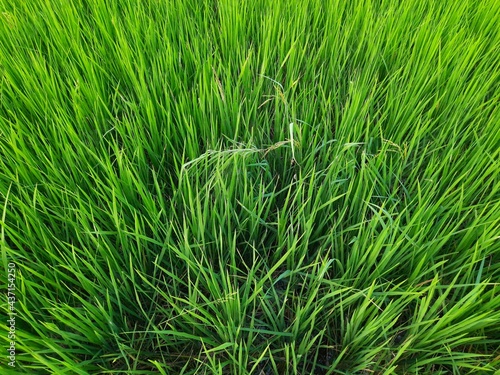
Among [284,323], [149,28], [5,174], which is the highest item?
[149,28]

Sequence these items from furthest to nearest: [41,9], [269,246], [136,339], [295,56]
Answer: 1. [41,9]
2. [295,56]
3. [269,246]
4. [136,339]

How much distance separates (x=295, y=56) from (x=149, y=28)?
39cm

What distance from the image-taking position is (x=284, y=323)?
652mm

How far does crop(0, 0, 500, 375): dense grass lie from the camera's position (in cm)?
62

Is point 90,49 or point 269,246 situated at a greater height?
point 90,49

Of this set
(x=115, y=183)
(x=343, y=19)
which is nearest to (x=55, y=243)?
(x=115, y=183)

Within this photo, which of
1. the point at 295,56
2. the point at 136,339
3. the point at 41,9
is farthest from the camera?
the point at 41,9

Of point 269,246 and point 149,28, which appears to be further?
point 149,28

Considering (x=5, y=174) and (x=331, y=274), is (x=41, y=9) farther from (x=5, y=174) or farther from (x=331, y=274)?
(x=331, y=274)

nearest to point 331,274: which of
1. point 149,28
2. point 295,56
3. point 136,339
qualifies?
point 136,339

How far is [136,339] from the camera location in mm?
638

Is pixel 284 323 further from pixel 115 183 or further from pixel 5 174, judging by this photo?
pixel 5 174

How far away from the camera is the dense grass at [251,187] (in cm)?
62

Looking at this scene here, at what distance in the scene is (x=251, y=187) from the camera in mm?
687
